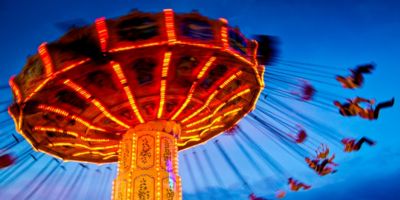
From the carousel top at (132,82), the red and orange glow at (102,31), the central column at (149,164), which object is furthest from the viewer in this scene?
the central column at (149,164)

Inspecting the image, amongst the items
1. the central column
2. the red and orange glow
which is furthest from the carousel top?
the central column

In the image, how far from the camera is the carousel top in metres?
9.37

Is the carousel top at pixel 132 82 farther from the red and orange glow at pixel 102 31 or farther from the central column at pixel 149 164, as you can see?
the central column at pixel 149 164

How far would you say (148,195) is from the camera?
1145 centimetres

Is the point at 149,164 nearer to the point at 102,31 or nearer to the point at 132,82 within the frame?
the point at 132,82

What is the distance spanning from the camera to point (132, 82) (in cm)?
1134

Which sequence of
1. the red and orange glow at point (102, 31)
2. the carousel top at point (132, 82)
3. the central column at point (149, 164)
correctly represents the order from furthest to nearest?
the central column at point (149, 164) → the carousel top at point (132, 82) → the red and orange glow at point (102, 31)

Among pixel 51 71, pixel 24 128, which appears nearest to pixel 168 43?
pixel 51 71

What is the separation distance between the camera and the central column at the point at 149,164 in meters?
11.6

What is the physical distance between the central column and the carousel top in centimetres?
40

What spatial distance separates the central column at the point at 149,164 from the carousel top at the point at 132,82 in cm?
40

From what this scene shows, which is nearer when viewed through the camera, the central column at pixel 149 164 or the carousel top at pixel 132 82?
the carousel top at pixel 132 82

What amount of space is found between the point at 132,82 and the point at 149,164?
8.28 ft

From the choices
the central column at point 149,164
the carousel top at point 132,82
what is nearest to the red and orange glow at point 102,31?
the carousel top at point 132,82
